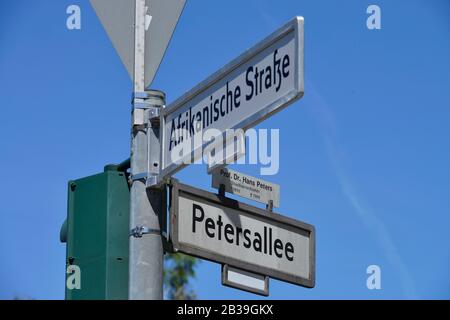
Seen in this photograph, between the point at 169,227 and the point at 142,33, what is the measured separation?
0.94 meters

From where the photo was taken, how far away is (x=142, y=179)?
574 centimetres

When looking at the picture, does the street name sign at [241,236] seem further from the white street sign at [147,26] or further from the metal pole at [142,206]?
the white street sign at [147,26]

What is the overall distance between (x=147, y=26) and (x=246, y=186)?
0.91 meters

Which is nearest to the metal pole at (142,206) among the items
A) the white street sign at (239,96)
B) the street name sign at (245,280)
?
the white street sign at (239,96)

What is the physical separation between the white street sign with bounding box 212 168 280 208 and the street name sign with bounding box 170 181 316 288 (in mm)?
84

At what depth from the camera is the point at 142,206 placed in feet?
18.7

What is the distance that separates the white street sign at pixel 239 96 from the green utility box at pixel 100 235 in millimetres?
278

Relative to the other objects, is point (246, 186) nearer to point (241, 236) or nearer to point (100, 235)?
point (241, 236)

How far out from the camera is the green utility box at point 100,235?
5645mm

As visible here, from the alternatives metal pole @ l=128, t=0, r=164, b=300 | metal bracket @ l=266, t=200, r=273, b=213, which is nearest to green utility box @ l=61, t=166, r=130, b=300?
metal pole @ l=128, t=0, r=164, b=300

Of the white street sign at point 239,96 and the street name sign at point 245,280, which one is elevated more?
the white street sign at point 239,96
